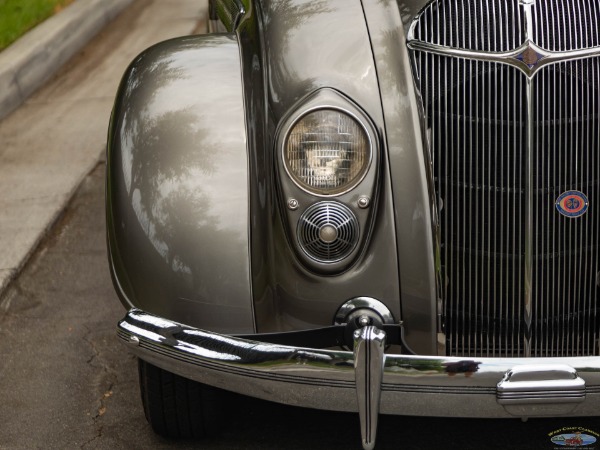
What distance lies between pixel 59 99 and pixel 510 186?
5.30 meters

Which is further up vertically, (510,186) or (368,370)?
(510,186)

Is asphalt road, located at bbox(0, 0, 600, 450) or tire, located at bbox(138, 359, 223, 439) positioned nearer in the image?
tire, located at bbox(138, 359, 223, 439)

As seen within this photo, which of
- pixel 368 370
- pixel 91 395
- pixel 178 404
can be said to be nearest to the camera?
pixel 368 370

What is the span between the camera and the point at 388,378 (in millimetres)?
2520

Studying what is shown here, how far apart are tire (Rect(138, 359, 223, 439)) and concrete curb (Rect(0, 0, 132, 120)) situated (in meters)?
4.39

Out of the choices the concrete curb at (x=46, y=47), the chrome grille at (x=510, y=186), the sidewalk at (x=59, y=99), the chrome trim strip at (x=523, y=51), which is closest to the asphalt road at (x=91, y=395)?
the sidewalk at (x=59, y=99)

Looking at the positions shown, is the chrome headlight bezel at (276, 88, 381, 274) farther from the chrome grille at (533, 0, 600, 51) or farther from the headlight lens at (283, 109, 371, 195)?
the chrome grille at (533, 0, 600, 51)

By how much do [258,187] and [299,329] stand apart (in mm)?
406

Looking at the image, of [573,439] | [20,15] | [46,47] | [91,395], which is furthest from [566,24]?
[20,15]

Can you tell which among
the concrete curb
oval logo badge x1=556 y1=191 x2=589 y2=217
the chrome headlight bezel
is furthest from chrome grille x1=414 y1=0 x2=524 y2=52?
the concrete curb

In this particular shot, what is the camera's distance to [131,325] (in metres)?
2.72

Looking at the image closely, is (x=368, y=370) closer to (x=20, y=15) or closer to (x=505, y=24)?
(x=505, y=24)

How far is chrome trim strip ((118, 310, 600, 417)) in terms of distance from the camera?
99.0 inches

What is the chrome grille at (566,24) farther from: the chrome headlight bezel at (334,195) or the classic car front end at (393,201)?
the chrome headlight bezel at (334,195)
